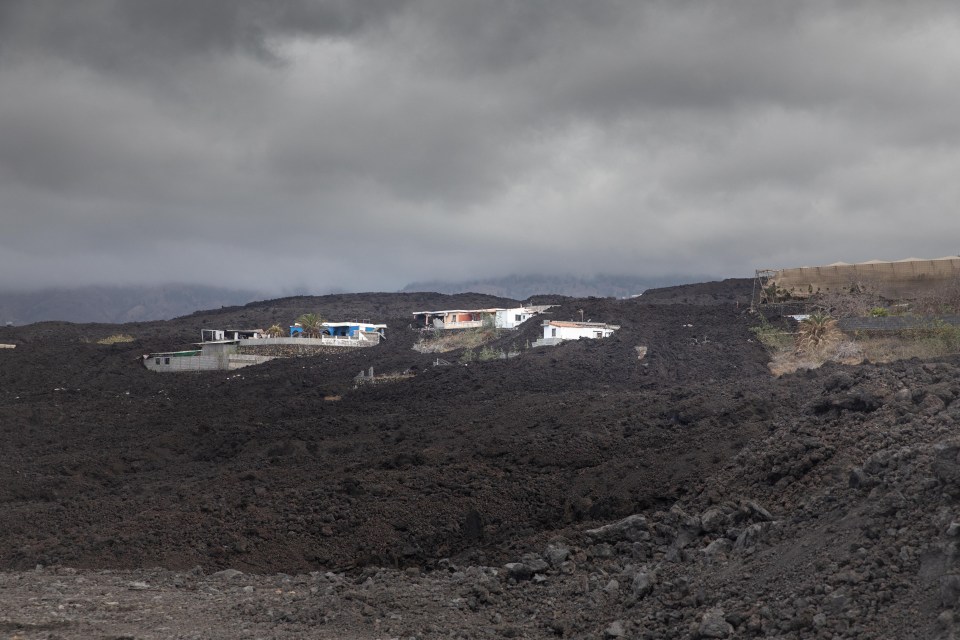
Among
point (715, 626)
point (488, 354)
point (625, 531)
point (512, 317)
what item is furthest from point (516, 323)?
point (715, 626)

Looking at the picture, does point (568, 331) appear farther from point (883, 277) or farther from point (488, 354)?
point (883, 277)

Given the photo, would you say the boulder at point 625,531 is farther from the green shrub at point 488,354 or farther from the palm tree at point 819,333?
the green shrub at point 488,354

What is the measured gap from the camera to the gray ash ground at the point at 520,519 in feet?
24.9

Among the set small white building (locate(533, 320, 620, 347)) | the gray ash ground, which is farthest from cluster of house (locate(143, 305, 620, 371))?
the gray ash ground

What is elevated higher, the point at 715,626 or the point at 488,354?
the point at 488,354

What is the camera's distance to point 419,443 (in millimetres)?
22812

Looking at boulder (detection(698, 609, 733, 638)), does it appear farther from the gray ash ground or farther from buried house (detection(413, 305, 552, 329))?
buried house (detection(413, 305, 552, 329))

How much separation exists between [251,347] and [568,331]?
18.4m

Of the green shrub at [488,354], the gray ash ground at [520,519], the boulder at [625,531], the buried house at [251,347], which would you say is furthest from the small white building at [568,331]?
the boulder at [625,531]

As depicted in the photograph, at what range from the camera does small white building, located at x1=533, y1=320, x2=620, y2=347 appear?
48.5m

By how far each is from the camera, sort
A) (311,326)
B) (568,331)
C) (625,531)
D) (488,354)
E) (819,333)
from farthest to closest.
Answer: (311,326)
(568,331)
(488,354)
(819,333)
(625,531)

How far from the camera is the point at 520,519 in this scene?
13.8 meters

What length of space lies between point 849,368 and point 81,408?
1085 inches

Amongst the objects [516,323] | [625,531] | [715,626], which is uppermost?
[516,323]
